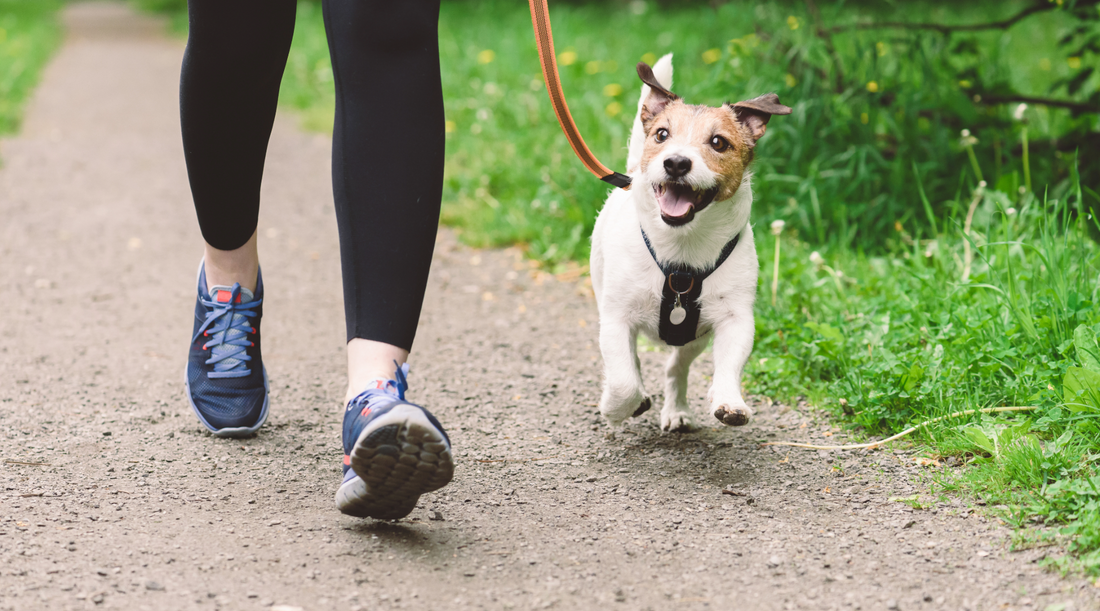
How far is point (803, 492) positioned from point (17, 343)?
260cm

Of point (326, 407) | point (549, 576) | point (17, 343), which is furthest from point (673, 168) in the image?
point (17, 343)

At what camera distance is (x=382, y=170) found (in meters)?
1.98

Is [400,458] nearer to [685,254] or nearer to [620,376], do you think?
[620,376]

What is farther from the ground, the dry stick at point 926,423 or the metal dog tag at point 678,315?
the metal dog tag at point 678,315

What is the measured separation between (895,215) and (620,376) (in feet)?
7.20

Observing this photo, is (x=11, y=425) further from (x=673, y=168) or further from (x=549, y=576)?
(x=673, y=168)

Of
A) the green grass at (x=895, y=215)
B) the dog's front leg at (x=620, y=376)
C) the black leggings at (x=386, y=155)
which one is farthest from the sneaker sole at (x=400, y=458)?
the green grass at (x=895, y=215)

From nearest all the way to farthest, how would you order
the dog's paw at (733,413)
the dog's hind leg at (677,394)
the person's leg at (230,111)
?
the person's leg at (230,111) → the dog's paw at (733,413) → the dog's hind leg at (677,394)

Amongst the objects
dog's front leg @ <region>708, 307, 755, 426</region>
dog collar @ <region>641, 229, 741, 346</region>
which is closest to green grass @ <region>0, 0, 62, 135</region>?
dog collar @ <region>641, 229, 741, 346</region>

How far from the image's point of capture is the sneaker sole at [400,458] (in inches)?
69.1

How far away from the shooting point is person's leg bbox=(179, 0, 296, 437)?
2.21 meters

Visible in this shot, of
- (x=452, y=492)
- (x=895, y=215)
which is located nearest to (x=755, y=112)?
(x=452, y=492)

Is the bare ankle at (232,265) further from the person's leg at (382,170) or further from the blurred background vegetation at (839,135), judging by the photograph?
the blurred background vegetation at (839,135)

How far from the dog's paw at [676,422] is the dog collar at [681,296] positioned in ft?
0.98
